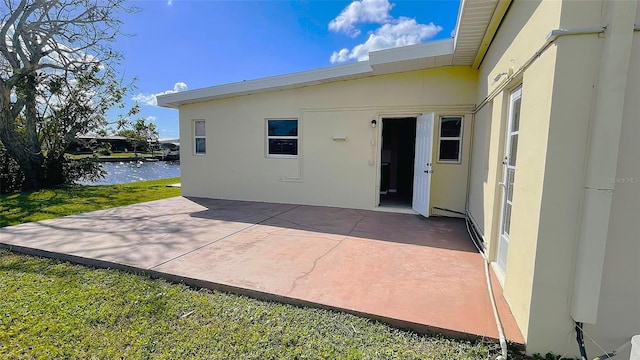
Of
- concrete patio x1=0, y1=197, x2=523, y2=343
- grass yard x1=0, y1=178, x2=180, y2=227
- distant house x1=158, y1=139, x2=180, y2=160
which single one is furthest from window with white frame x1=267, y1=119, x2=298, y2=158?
distant house x1=158, y1=139, x2=180, y2=160

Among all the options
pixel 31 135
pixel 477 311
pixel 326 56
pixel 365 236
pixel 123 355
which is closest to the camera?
pixel 123 355

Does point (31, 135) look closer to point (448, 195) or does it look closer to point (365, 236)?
point (365, 236)

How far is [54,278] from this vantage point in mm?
3479

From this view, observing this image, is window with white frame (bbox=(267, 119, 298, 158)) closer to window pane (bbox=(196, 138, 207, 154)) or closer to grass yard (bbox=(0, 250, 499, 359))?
window pane (bbox=(196, 138, 207, 154))

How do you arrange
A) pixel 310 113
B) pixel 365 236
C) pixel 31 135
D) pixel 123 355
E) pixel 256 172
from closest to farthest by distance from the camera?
pixel 123 355 → pixel 365 236 → pixel 310 113 → pixel 256 172 → pixel 31 135

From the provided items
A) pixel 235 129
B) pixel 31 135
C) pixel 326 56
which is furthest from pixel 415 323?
pixel 31 135

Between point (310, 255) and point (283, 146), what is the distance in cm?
437

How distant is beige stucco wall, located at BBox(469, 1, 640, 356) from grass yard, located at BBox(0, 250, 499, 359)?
533mm

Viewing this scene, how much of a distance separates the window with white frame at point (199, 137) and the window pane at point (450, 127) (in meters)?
6.63

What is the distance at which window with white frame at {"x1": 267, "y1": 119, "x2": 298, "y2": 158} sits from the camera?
25.5 ft

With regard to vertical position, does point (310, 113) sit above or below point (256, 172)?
above

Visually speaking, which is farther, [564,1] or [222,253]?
[222,253]

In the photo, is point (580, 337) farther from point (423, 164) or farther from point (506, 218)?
point (423, 164)

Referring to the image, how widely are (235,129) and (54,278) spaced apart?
5545mm
